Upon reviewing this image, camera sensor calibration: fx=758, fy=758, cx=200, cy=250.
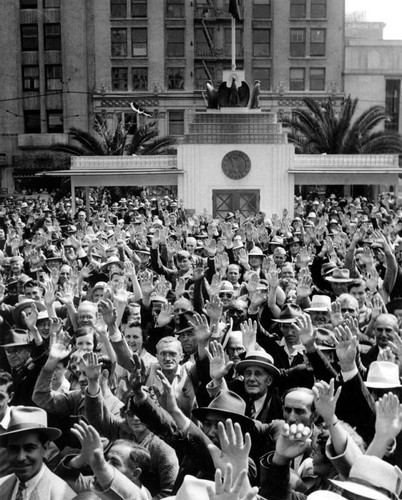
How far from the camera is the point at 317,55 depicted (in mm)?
54344

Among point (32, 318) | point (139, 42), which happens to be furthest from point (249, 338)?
point (139, 42)

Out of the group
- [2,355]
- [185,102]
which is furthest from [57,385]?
[185,102]

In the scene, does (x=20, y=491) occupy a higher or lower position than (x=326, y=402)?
lower

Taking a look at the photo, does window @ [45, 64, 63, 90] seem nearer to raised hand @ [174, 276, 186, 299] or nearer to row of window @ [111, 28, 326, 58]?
row of window @ [111, 28, 326, 58]

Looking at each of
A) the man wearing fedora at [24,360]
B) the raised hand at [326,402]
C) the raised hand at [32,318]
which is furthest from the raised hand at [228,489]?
the raised hand at [32,318]

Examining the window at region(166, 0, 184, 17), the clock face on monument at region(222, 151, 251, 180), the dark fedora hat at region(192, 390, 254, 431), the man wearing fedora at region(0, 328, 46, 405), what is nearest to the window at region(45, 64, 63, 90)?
the window at region(166, 0, 184, 17)

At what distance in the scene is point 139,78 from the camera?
176ft

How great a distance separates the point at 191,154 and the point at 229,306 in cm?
1902

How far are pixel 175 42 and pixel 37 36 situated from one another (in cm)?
987

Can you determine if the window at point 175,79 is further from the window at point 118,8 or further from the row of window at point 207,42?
the window at point 118,8

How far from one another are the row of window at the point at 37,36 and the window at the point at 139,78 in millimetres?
5841

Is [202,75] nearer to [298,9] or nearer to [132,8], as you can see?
[132,8]

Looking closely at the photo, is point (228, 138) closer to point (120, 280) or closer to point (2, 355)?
point (120, 280)

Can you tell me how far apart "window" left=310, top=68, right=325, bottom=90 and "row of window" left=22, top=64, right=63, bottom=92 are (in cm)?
1793
